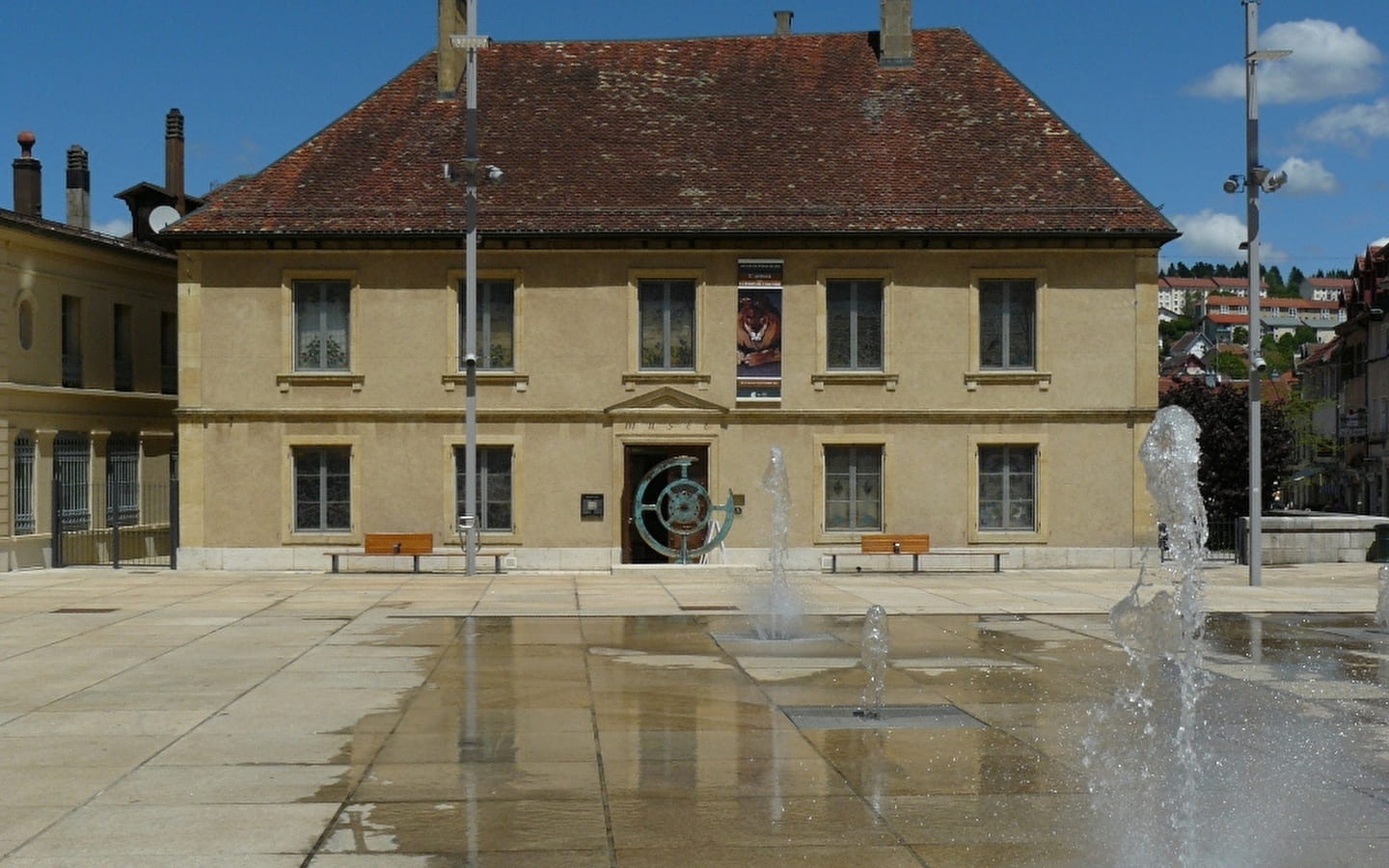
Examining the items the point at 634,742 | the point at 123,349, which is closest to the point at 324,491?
the point at 123,349

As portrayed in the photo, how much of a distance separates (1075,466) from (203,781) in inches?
964

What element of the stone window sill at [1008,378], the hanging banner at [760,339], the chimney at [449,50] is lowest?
the stone window sill at [1008,378]

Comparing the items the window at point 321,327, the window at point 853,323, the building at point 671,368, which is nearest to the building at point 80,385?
the building at point 671,368

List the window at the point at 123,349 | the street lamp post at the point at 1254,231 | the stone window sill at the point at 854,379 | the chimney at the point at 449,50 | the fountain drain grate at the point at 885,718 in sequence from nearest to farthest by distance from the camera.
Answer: the fountain drain grate at the point at 885,718
the street lamp post at the point at 1254,231
the stone window sill at the point at 854,379
the chimney at the point at 449,50
the window at the point at 123,349

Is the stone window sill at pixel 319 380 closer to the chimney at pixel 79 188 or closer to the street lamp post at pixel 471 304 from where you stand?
the street lamp post at pixel 471 304

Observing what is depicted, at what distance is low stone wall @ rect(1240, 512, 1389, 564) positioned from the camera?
32.0 meters

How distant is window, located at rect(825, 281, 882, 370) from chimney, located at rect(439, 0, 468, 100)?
32.1ft

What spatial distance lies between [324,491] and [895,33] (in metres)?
15.8

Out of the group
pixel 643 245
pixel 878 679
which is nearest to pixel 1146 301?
pixel 643 245

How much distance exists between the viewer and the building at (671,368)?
102ft

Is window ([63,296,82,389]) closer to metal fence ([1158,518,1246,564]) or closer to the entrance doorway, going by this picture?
the entrance doorway

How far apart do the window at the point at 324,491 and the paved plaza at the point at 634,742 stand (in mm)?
10464

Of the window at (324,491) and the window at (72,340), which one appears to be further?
the window at (72,340)

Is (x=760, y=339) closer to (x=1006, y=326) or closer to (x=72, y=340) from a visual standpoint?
(x=1006, y=326)
